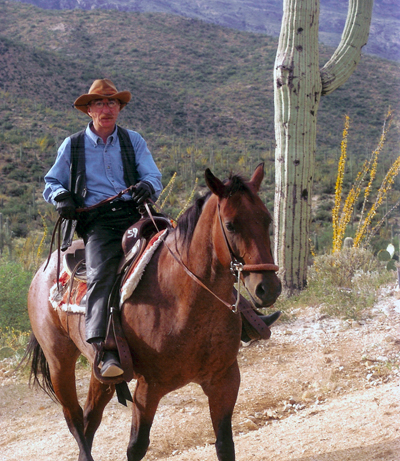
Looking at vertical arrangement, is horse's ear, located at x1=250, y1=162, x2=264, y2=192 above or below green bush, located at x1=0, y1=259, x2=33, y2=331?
above


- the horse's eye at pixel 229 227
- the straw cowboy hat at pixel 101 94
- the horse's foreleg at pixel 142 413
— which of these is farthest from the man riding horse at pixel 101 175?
the horse's eye at pixel 229 227

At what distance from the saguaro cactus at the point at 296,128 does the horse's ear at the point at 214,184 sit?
4999mm

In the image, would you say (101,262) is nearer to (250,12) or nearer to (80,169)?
(80,169)

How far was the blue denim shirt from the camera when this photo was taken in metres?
3.96

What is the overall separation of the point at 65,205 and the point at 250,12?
313ft

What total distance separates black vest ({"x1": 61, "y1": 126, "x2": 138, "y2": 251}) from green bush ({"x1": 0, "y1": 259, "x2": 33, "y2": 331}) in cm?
435

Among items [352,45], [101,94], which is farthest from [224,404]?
[352,45]

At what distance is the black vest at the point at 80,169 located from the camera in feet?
12.9

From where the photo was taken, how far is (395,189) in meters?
19.6

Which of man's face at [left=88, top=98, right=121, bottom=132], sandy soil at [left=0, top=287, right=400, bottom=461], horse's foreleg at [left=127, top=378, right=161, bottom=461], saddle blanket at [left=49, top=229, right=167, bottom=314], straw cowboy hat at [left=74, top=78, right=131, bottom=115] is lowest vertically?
sandy soil at [left=0, top=287, right=400, bottom=461]

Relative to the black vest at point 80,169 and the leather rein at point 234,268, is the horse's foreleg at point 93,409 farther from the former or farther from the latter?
the leather rein at point 234,268

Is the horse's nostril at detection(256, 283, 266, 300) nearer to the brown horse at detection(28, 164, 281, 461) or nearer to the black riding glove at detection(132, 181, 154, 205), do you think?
the brown horse at detection(28, 164, 281, 461)

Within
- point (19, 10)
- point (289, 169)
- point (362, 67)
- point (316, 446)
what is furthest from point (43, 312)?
point (19, 10)

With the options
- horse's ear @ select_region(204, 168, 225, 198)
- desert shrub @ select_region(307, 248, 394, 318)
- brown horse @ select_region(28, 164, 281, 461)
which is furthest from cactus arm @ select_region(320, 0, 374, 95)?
horse's ear @ select_region(204, 168, 225, 198)
